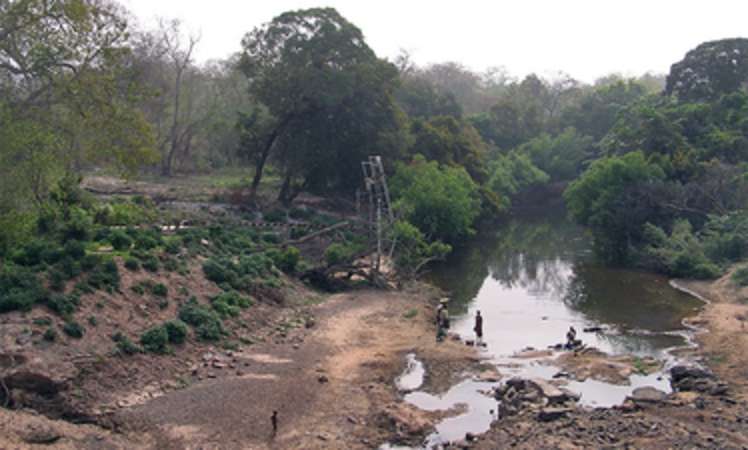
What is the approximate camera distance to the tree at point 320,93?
45844 millimetres

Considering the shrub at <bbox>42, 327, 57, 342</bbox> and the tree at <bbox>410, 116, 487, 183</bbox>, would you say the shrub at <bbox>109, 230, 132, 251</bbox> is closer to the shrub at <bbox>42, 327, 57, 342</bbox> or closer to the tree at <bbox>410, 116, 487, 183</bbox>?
the shrub at <bbox>42, 327, 57, 342</bbox>

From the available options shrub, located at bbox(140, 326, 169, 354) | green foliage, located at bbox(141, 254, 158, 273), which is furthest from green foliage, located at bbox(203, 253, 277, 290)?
shrub, located at bbox(140, 326, 169, 354)

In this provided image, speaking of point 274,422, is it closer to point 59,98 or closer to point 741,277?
point 59,98

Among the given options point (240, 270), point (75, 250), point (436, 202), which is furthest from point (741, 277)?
point (75, 250)

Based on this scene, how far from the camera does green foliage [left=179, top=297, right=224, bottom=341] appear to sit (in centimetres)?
2420

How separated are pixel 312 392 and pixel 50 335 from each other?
Answer: 7.35 m

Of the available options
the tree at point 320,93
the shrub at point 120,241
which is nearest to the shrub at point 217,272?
the shrub at point 120,241

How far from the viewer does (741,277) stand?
33.9m

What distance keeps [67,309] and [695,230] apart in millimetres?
37303

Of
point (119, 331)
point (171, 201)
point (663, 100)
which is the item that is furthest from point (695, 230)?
point (119, 331)

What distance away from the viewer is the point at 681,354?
25234 millimetres

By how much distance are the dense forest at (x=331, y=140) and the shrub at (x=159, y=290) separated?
3.05 meters

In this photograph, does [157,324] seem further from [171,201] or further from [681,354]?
[171,201]

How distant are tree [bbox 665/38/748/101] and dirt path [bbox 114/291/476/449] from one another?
42.7 metres
